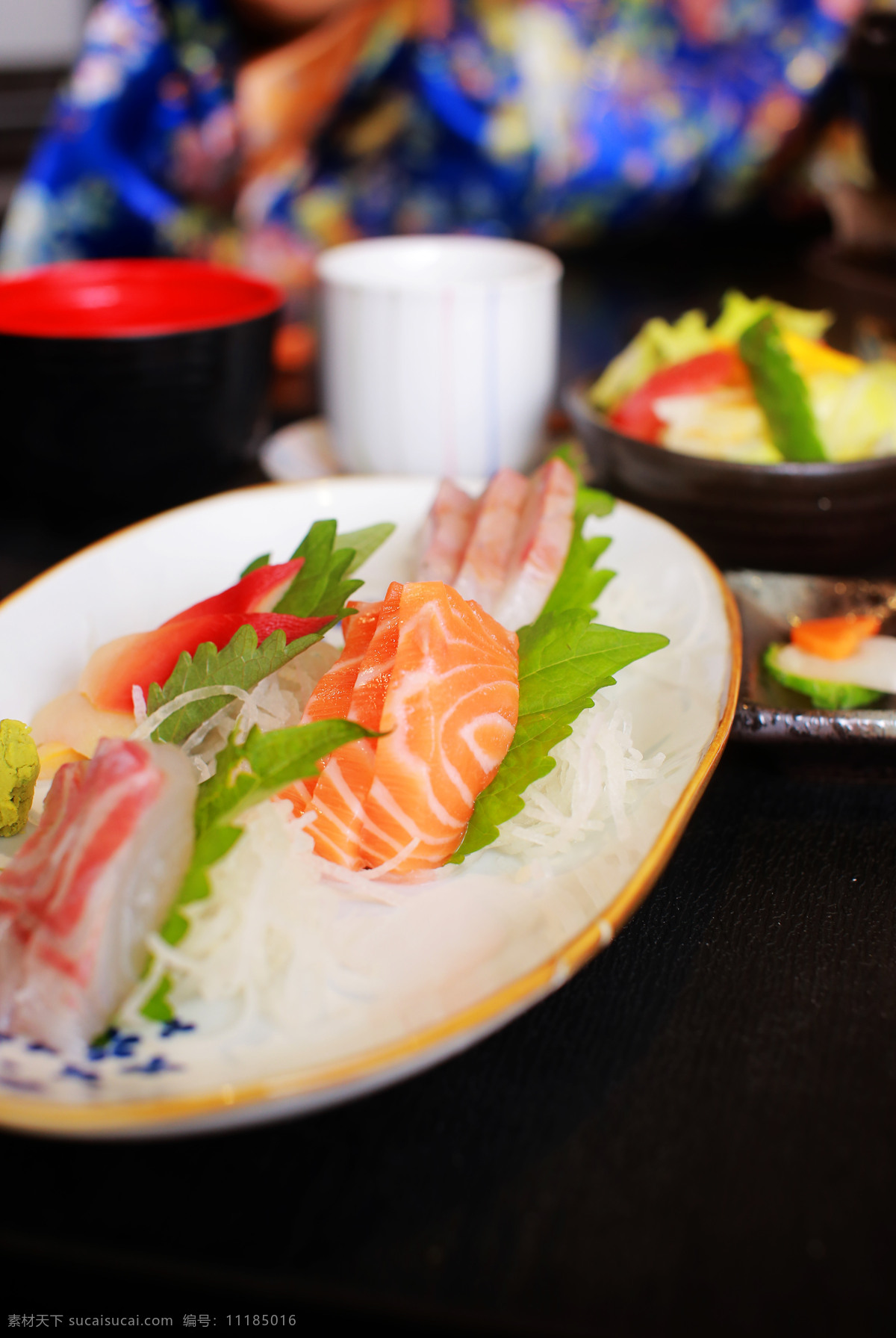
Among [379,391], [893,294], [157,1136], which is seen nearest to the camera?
[157,1136]

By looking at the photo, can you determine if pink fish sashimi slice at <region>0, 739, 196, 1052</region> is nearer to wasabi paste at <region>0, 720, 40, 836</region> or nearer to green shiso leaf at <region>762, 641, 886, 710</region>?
wasabi paste at <region>0, 720, 40, 836</region>

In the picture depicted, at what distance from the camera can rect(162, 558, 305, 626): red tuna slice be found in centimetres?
113

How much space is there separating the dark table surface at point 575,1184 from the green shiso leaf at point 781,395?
2.76ft

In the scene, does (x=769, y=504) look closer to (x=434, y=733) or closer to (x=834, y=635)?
(x=834, y=635)

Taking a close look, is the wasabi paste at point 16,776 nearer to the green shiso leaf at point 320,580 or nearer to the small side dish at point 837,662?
the green shiso leaf at point 320,580

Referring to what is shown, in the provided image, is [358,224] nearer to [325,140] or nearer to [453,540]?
[325,140]

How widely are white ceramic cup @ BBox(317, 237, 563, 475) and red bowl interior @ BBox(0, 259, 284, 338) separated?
0.16 metres

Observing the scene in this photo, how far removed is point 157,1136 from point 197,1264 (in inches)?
4.6

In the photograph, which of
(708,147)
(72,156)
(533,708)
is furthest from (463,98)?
(533,708)

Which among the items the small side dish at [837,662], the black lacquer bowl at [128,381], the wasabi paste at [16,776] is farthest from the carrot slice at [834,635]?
the black lacquer bowl at [128,381]

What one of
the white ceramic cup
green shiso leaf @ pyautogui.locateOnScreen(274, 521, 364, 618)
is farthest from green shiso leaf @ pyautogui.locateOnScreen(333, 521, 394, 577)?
the white ceramic cup

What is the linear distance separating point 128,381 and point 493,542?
0.65m

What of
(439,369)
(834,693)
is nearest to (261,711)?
(834,693)

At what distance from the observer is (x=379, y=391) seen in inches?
66.7
